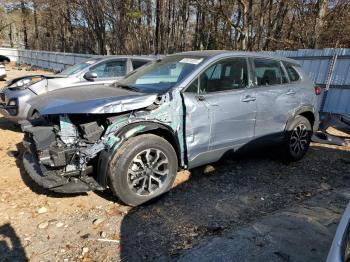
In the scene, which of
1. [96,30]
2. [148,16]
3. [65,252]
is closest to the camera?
[65,252]

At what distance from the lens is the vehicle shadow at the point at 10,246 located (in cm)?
288

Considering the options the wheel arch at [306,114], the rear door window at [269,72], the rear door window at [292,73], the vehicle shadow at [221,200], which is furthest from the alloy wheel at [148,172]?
the rear door window at [292,73]

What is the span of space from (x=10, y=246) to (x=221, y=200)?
2353 mm

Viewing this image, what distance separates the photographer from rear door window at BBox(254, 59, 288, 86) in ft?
15.9

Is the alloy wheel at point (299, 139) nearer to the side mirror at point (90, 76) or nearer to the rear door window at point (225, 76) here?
the rear door window at point (225, 76)

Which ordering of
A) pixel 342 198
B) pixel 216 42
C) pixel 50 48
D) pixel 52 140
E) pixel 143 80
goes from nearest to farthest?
pixel 52 140 < pixel 342 198 < pixel 143 80 < pixel 216 42 < pixel 50 48

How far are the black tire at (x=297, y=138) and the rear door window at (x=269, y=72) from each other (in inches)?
28.3

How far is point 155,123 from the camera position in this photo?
3828 mm

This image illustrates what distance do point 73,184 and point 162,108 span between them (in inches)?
51.2

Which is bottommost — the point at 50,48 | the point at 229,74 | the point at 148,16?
the point at 50,48

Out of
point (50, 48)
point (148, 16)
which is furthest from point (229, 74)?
point (50, 48)

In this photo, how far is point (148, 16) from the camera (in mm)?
23062

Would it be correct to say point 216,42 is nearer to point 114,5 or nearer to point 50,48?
point 114,5

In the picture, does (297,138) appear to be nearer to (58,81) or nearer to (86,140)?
(86,140)
